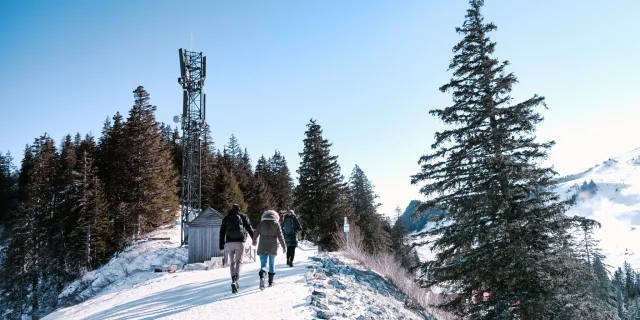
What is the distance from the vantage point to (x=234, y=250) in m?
8.09

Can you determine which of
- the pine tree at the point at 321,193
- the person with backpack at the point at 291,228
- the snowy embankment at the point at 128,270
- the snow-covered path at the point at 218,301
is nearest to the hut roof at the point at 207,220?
the snowy embankment at the point at 128,270

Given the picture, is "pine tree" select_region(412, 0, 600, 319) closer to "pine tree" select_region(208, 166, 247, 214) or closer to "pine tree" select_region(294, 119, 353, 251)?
"pine tree" select_region(294, 119, 353, 251)

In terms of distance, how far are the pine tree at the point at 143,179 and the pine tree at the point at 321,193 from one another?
11.1 metres

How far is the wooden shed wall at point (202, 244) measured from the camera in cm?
1557

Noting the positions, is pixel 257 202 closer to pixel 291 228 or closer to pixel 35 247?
pixel 35 247

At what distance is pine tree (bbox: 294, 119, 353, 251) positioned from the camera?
84.9 feet

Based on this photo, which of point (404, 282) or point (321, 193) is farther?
point (321, 193)

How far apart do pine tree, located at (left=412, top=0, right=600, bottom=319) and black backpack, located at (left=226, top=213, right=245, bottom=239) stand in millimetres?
7562

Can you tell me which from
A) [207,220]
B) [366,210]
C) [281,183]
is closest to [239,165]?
[281,183]

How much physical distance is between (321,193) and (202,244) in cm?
1228

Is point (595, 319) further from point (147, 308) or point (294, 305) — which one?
point (147, 308)

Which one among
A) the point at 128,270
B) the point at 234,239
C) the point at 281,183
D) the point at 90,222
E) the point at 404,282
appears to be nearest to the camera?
the point at 234,239

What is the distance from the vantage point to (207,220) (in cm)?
1598

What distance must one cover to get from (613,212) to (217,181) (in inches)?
9308
